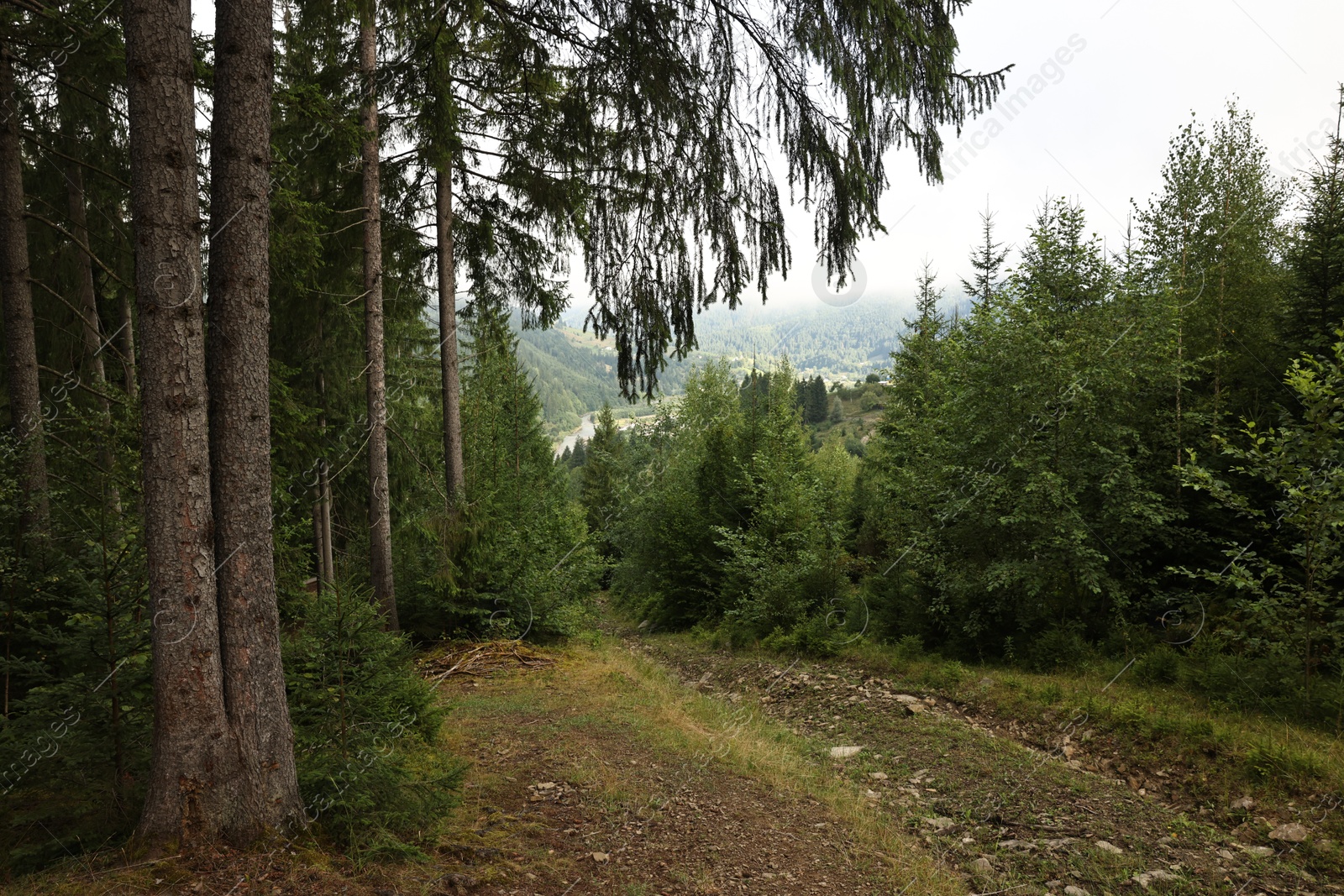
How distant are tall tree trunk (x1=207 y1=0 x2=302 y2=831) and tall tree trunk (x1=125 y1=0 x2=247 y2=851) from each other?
0.13 metres

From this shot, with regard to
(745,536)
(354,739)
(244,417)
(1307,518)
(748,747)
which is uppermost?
(244,417)

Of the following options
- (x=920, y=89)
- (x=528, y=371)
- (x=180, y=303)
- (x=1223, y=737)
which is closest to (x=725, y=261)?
(x=920, y=89)

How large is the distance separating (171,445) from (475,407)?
1508 centimetres

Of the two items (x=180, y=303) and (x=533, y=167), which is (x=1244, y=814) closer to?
(x=180, y=303)

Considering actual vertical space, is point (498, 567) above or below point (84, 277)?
below

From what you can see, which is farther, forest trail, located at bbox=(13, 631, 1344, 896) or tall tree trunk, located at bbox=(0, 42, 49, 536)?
tall tree trunk, located at bbox=(0, 42, 49, 536)

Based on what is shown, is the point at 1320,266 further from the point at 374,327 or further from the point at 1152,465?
the point at 374,327

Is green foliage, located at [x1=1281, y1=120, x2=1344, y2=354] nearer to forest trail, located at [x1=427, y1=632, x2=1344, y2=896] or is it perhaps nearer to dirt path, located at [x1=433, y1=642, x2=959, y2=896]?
forest trail, located at [x1=427, y1=632, x2=1344, y2=896]

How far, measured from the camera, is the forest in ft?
11.8

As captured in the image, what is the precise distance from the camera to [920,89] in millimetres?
4402

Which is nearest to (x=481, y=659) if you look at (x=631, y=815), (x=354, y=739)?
(x=631, y=815)

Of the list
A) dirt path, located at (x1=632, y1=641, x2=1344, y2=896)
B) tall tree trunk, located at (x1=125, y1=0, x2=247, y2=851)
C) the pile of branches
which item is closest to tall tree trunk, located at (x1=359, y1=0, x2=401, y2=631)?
the pile of branches

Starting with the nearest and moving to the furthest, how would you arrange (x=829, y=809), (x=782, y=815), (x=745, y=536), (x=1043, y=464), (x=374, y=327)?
(x=782, y=815)
(x=829, y=809)
(x=374, y=327)
(x=1043, y=464)
(x=745, y=536)

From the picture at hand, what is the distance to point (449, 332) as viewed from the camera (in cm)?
1120
